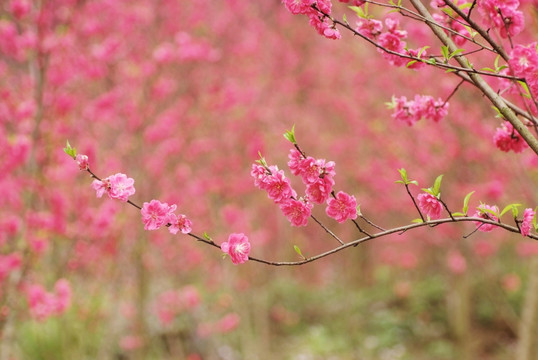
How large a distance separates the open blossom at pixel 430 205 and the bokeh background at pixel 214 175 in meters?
2.98

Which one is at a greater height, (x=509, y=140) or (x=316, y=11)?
(x=316, y=11)

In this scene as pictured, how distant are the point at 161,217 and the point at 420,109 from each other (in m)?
1.17

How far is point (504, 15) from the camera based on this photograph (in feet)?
6.18

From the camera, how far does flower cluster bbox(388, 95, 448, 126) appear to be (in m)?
2.20

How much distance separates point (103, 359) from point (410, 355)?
17.3ft

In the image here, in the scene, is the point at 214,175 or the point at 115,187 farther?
the point at 214,175

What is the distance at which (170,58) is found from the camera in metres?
5.77

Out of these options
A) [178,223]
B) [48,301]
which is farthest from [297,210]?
[48,301]

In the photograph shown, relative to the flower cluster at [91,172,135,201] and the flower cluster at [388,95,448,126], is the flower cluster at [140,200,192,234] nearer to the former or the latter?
the flower cluster at [91,172,135,201]

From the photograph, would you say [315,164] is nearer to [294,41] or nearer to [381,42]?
[381,42]

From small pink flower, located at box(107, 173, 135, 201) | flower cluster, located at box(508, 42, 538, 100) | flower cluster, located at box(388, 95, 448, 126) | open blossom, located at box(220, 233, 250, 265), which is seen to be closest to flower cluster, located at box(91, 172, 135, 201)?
small pink flower, located at box(107, 173, 135, 201)

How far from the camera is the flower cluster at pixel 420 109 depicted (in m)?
2.20

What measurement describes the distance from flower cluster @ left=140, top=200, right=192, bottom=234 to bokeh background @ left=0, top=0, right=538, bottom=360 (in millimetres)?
2601

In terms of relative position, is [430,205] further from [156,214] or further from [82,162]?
[82,162]
